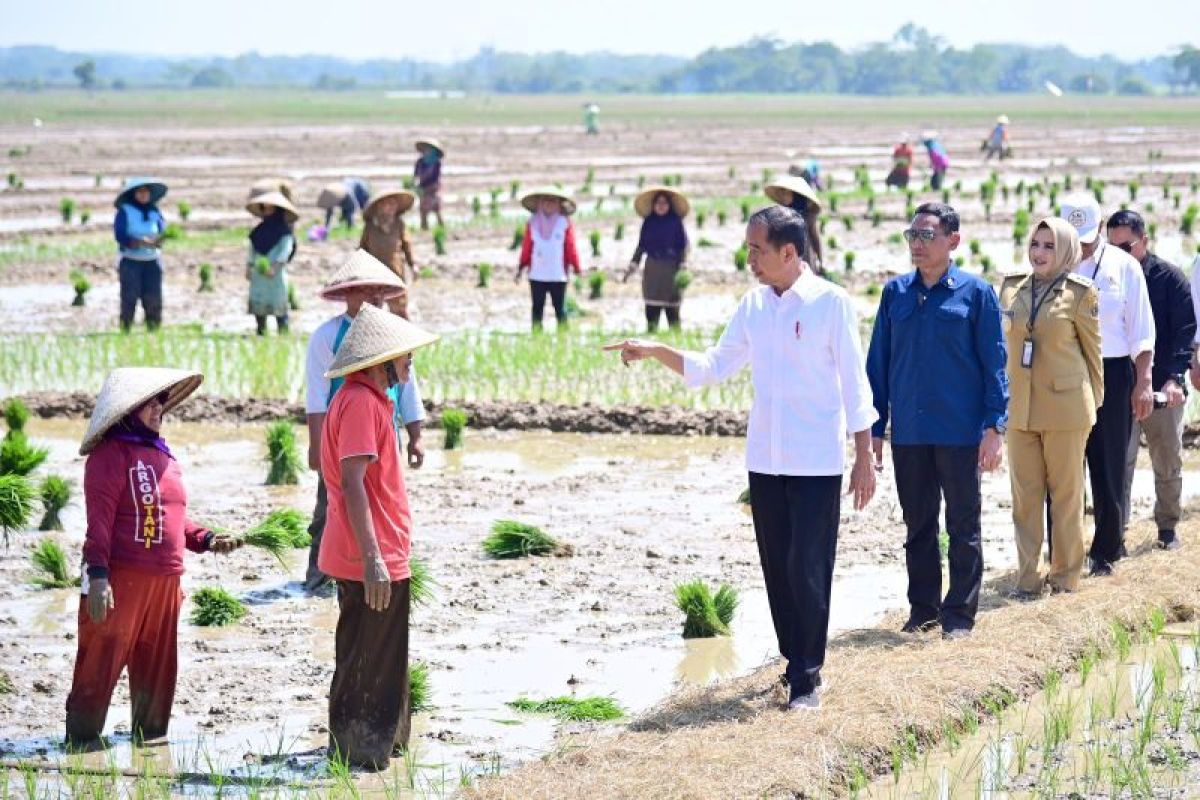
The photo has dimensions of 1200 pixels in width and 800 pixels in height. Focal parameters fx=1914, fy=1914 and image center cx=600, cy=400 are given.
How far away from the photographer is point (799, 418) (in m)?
6.39

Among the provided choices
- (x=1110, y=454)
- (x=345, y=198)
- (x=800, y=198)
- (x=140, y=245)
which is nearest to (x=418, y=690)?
(x=1110, y=454)

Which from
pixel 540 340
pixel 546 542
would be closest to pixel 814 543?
pixel 546 542

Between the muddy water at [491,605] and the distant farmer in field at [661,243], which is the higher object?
the distant farmer in field at [661,243]

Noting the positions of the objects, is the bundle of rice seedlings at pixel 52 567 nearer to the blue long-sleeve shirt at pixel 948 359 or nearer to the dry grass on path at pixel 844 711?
the dry grass on path at pixel 844 711

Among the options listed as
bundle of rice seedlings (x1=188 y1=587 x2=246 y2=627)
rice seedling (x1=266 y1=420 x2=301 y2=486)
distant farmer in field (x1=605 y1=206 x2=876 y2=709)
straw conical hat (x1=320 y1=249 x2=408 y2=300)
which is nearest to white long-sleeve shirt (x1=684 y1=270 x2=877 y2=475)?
distant farmer in field (x1=605 y1=206 x2=876 y2=709)

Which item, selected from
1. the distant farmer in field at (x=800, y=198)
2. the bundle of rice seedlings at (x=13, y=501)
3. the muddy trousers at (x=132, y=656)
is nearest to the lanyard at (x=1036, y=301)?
the muddy trousers at (x=132, y=656)

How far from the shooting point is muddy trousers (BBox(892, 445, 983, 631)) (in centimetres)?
735

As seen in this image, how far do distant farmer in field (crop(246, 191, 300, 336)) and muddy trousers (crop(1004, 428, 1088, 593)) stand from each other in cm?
822

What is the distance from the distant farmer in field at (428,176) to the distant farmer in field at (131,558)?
61.8ft

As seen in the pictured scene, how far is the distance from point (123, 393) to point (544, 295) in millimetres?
9541

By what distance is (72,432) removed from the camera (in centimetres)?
1289

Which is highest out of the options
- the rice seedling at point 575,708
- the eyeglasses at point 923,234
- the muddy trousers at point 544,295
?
the eyeglasses at point 923,234

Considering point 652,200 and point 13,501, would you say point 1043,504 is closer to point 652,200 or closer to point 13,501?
point 13,501

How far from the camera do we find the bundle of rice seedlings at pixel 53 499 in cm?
980
